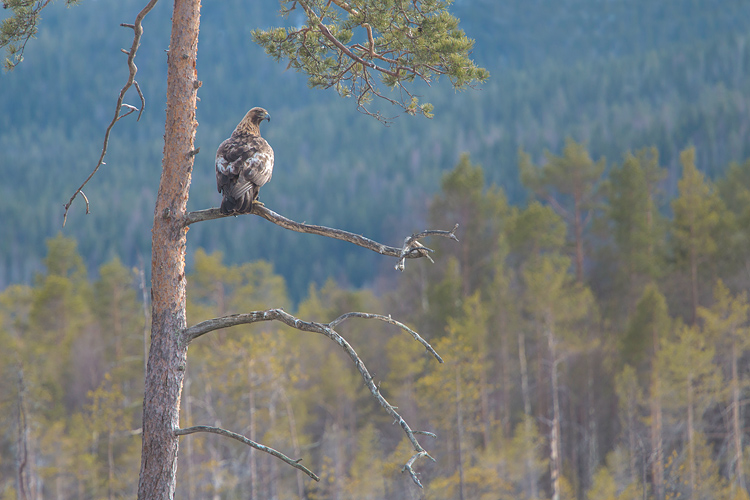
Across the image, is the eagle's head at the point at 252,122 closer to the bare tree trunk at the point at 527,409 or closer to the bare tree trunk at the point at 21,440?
the bare tree trunk at the point at 21,440

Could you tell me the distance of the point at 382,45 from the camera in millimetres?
6898

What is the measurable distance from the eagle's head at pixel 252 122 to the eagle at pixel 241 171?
0.51 metres

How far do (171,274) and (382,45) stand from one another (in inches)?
125

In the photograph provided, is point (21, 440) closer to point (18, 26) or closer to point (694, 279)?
point (18, 26)

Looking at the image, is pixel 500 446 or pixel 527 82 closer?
pixel 500 446

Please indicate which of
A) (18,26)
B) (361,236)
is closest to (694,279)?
(361,236)

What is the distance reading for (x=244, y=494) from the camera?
29656 mm

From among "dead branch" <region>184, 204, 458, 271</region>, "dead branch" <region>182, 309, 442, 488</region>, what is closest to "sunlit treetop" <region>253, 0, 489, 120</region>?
"dead branch" <region>184, 204, 458, 271</region>

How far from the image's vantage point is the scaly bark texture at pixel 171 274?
4.97 meters

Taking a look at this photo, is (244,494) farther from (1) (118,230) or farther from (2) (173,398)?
(1) (118,230)

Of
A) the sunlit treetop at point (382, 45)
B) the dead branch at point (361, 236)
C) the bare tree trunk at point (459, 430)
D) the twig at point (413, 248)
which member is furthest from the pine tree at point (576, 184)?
the twig at point (413, 248)

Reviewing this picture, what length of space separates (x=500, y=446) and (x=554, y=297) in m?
7.07

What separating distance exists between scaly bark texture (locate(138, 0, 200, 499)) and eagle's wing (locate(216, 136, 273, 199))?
315 millimetres

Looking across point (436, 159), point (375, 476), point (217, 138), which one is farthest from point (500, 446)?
point (217, 138)
